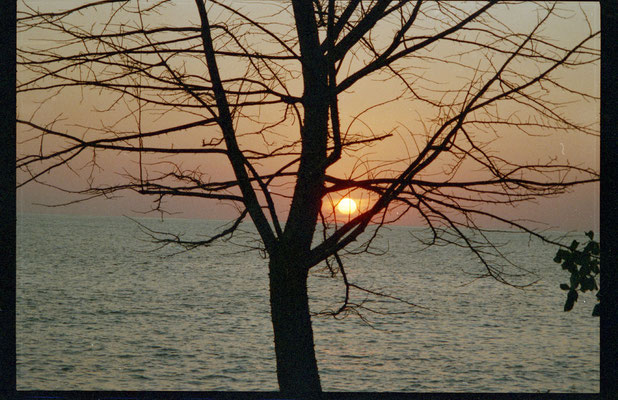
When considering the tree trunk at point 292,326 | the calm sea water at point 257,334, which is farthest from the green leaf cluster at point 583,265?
the calm sea water at point 257,334

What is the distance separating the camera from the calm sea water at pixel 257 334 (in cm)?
2950

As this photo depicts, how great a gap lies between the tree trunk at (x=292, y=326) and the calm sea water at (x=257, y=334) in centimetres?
953

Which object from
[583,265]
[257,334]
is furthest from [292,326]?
[257,334]

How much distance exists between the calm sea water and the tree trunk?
375 inches

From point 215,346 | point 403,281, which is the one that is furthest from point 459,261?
point 215,346

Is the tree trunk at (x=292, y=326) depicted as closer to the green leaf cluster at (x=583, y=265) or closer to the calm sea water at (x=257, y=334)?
the green leaf cluster at (x=583, y=265)

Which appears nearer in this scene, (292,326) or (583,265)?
(583,265)

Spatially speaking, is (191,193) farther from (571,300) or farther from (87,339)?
(87,339)

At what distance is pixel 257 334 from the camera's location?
37938mm

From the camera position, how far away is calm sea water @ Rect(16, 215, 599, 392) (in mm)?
29500

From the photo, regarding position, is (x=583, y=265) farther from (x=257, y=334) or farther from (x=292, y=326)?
(x=257, y=334)

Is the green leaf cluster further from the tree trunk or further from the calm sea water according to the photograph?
the calm sea water

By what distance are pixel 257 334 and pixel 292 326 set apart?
112 ft

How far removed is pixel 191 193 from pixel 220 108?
0.67 metres
